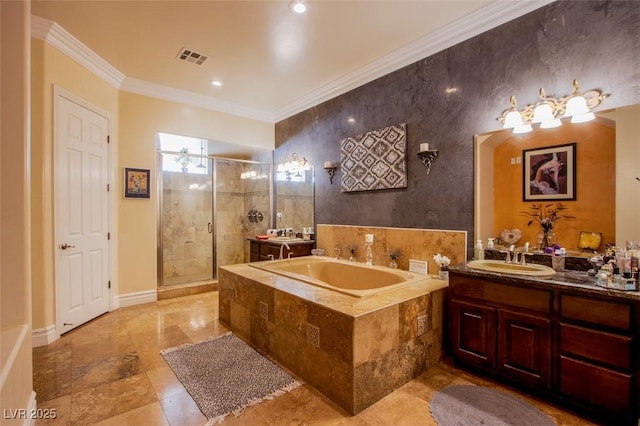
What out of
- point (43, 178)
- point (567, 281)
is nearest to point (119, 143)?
point (43, 178)

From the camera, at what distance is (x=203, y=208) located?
4988mm

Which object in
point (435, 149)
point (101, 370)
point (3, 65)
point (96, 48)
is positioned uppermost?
point (96, 48)

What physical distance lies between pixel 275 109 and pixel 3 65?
3.65 metres

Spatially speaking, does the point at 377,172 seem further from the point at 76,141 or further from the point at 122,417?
the point at 76,141


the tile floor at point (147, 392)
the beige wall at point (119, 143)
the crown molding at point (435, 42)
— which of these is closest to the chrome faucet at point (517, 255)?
the tile floor at point (147, 392)

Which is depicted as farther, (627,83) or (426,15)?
(426,15)

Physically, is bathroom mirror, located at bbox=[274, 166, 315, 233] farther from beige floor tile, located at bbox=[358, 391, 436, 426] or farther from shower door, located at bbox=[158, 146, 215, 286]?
beige floor tile, located at bbox=[358, 391, 436, 426]

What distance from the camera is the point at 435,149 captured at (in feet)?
9.57

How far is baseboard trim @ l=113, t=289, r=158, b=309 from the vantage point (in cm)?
374

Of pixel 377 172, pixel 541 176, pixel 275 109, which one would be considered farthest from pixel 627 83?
pixel 275 109

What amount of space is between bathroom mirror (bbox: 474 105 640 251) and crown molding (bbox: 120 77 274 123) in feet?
11.8

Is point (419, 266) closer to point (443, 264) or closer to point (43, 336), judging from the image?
point (443, 264)

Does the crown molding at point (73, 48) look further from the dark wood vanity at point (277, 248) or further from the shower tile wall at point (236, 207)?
the dark wood vanity at point (277, 248)

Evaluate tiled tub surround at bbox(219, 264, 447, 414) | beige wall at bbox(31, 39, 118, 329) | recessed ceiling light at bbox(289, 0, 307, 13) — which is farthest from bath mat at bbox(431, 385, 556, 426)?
beige wall at bbox(31, 39, 118, 329)
